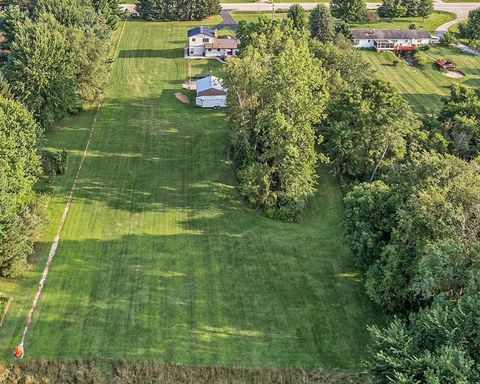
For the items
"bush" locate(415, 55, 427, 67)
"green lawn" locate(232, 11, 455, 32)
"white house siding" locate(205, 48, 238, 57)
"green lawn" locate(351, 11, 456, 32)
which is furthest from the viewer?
"green lawn" locate(232, 11, 455, 32)

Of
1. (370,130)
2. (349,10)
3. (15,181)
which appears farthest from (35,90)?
(349,10)

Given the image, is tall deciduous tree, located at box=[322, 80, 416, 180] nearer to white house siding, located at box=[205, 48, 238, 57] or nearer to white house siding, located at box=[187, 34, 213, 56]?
white house siding, located at box=[205, 48, 238, 57]

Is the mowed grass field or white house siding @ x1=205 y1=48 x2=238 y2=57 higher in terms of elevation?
white house siding @ x1=205 y1=48 x2=238 y2=57

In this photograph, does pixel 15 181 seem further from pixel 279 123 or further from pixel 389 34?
pixel 389 34

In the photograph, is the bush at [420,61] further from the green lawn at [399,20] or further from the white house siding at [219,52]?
the white house siding at [219,52]

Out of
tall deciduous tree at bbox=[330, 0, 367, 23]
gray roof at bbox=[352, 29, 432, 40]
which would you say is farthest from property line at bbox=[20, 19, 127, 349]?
tall deciduous tree at bbox=[330, 0, 367, 23]

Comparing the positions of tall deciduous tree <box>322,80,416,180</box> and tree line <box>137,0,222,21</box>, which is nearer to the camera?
tall deciduous tree <box>322,80,416,180</box>
